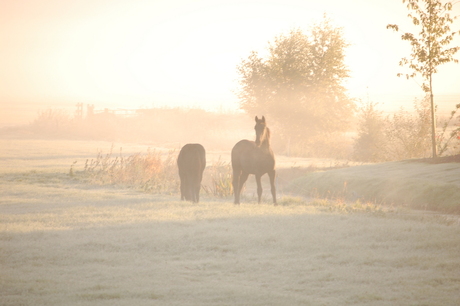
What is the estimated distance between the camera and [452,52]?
2089 cm

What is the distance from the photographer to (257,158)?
14273 mm

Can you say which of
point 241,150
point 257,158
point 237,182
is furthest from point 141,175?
point 257,158

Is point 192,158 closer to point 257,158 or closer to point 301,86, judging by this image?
point 257,158

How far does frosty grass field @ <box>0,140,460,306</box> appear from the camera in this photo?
6.48 meters

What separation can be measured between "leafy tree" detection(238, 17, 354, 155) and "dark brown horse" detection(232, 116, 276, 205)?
2277 centimetres

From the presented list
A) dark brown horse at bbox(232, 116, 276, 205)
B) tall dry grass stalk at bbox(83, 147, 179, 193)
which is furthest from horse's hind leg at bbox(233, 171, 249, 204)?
tall dry grass stalk at bbox(83, 147, 179, 193)

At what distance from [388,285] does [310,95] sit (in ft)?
104

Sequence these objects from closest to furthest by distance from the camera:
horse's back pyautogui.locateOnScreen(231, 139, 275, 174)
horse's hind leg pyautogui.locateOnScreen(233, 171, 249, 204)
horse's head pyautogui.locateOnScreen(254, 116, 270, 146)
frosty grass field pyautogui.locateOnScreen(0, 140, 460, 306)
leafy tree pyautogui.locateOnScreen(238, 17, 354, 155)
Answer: frosty grass field pyautogui.locateOnScreen(0, 140, 460, 306) < horse's head pyautogui.locateOnScreen(254, 116, 270, 146) < horse's back pyautogui.locateOnScreen(231, 139, 275, 174) < horse's hind leg pyautogui.locateOnScreen(233, 171, 249, 204) < leafy tree pyautogui.locateOnScreen(238, 17, 354, 155)

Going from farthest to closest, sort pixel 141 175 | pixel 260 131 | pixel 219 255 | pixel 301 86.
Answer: pixel 301 86, pixel 141 175, pixel 260 131, pixel 219 255

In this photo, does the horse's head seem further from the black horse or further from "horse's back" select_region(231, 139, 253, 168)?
the black horse

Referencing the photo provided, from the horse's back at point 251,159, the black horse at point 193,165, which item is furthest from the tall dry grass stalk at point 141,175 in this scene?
the horse's back at point 251,159

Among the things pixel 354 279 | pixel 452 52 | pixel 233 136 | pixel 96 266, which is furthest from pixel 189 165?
pixel 233 136

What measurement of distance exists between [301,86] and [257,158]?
24.3 m

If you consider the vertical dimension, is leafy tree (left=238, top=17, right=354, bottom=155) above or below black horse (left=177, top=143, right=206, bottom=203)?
above
